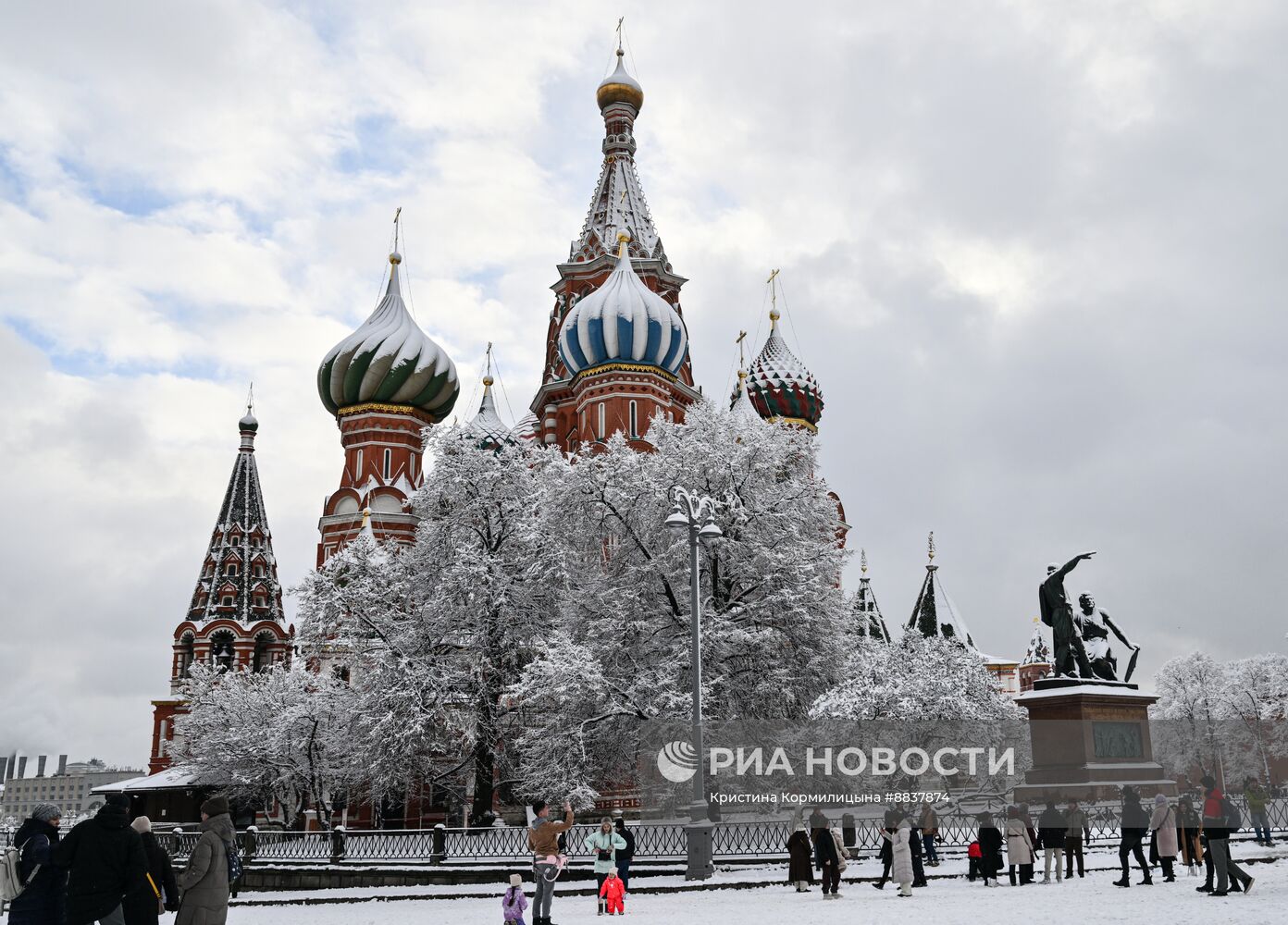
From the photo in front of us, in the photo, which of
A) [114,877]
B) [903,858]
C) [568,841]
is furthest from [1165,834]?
[114,877]

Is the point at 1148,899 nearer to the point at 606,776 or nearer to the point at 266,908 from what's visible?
the point at 266,908

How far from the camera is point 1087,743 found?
2280 centimetres

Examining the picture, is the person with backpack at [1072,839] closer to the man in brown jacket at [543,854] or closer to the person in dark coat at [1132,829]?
the person in dark coat at [1132,829]

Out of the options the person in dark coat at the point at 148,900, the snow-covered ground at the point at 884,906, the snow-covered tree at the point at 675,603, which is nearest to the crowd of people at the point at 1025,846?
A: the snow-covered ground at the point at 884,906

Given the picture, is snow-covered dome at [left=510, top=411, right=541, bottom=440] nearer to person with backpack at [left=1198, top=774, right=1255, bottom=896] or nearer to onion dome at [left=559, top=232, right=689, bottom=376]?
onion dome at [left=559, top=232, right=689, bottom=376]

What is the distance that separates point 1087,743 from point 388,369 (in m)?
37.2

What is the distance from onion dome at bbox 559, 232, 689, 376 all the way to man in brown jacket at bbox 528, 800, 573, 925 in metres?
33.0

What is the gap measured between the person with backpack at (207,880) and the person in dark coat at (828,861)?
10087mm

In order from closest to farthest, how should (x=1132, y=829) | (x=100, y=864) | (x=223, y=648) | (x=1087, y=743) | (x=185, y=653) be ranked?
(x=100, y=864), (x=1132, y=829), (x=1087, y=743), (x=223, y=648), (x=185, y=653)

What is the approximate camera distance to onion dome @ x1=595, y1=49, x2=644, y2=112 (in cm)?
5997

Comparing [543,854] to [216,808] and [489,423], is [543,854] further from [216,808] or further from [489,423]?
[489,423]

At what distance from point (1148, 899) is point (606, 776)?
16910mm

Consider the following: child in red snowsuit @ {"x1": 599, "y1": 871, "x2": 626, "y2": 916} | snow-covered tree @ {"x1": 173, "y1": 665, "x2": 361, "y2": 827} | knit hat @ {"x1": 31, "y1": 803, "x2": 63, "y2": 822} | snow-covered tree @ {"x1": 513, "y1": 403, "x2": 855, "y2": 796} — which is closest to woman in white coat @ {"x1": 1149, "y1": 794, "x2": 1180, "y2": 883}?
child in red snowsuit @ {"x1": 599, "y1": 871, "x2": 626, "y2": 916}

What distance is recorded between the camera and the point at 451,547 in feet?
108
